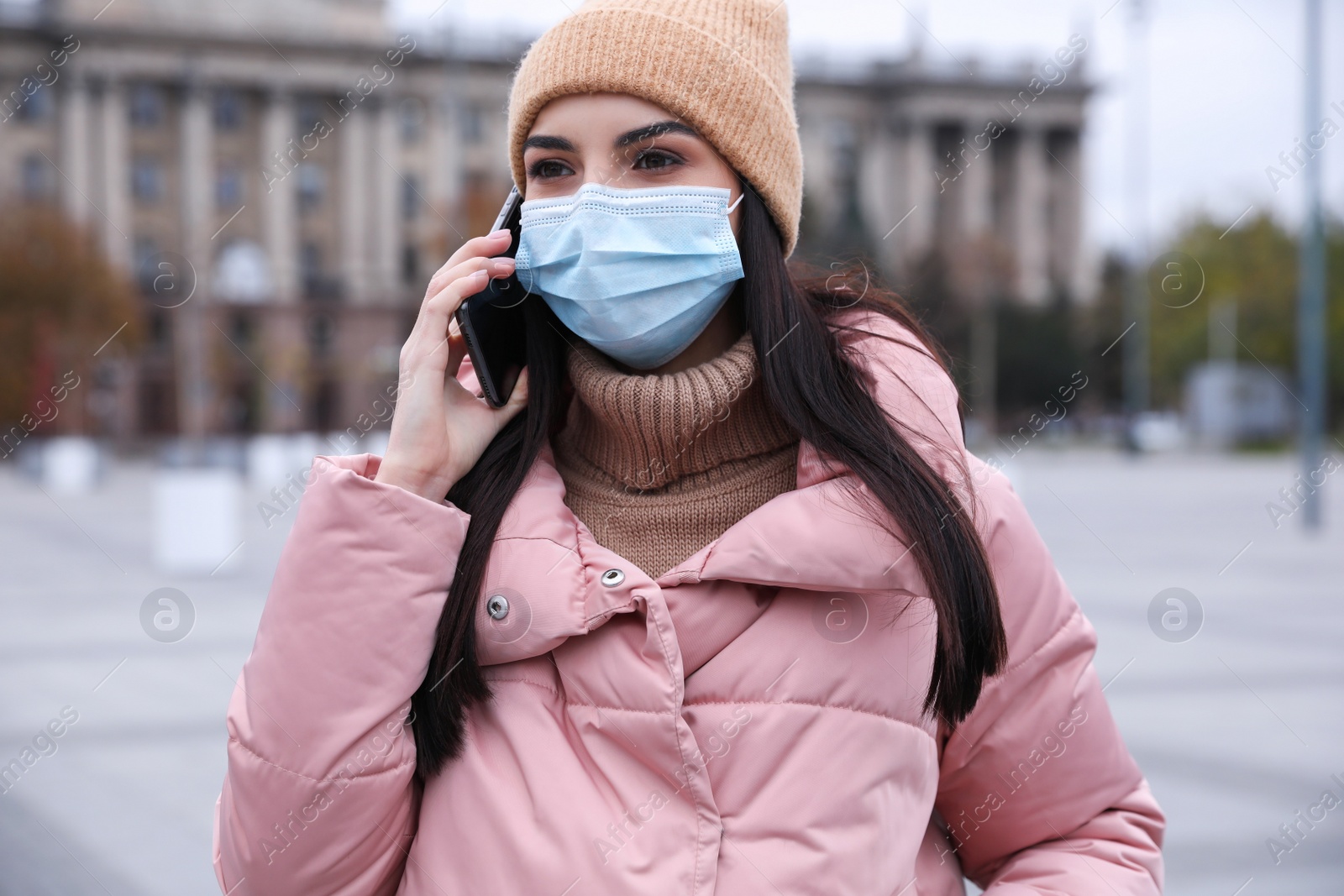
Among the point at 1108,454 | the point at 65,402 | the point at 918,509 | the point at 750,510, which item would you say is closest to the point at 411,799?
the point at 750,510

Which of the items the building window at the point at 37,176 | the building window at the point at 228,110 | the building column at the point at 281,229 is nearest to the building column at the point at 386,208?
the building column at the point at 281,229

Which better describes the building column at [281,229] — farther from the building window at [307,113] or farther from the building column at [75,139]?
the building column at [75,139]

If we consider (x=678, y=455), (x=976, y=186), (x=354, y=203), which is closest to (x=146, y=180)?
(x=354, y=203)

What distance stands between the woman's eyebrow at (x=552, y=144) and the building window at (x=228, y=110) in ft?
223

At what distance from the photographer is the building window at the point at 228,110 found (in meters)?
64.1

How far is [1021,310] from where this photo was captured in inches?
2211

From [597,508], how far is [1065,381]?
55.4 m

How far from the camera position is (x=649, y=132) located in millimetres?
1832

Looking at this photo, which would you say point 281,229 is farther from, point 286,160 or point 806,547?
point 806,547

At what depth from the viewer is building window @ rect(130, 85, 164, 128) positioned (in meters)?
63.6

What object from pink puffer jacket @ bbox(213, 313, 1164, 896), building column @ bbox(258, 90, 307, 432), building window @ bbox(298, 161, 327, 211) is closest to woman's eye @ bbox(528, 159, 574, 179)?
pink puffer jacket @ bbox(213, 313, 1164, 896)

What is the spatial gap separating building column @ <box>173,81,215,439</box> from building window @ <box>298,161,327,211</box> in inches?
183

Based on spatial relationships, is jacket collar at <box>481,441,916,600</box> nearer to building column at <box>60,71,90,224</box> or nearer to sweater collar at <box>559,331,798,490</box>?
sweater collar at <box>559,331,798,490</box>

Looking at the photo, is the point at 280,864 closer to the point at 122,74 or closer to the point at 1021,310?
the point at 1021,310
